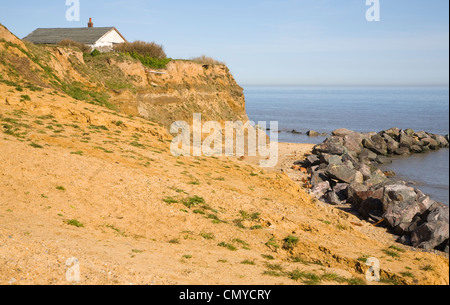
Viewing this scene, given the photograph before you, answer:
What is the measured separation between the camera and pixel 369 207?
21125mm

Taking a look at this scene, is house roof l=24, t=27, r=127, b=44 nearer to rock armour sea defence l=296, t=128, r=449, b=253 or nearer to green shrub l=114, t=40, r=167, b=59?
green shrub l=114, t=40, r=167, b=59

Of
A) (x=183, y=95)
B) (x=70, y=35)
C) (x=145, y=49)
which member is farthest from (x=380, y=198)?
(x=70, y=35)

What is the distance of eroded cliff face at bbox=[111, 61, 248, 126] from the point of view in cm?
3325

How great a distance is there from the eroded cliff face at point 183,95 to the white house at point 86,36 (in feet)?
36.6

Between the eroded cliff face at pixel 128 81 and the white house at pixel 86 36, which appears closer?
the eroded cliff face at pixel 128 81

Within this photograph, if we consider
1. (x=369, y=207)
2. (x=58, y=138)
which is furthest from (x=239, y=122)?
(x=58, y=138)

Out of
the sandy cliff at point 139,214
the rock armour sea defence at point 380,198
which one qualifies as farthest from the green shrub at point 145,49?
the rock armour sea defence at point 380,198

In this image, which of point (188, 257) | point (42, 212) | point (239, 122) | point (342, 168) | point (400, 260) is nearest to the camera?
point (188, 257)

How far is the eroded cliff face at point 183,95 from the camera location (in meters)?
33.2

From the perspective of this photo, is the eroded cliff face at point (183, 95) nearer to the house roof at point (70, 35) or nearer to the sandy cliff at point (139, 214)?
the sandy cliff at point (139, 214)

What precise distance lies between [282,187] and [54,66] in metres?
18.0

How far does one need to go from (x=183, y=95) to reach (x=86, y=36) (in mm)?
16352

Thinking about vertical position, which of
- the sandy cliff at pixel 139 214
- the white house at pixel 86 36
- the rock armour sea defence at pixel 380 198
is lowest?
the rock armour sea defence at pixel 380 198

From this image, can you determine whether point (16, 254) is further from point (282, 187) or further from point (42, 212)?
point (282, 187)
